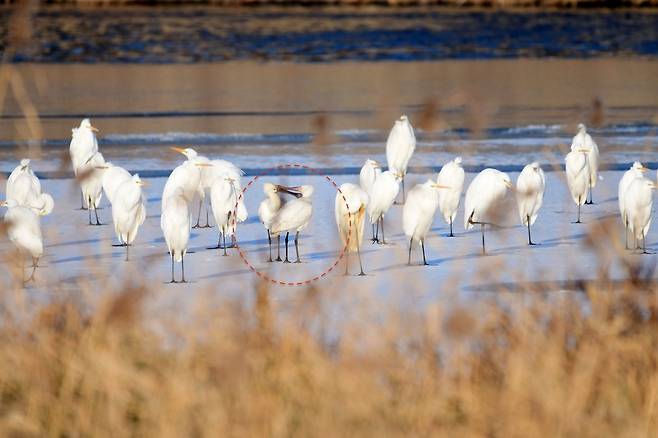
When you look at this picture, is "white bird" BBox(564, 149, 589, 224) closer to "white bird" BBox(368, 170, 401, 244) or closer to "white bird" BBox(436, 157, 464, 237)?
"white bird" BBox(436, 157, 464, 237)

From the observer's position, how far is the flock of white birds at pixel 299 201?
7852 mm

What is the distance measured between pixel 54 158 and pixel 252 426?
10.1 m

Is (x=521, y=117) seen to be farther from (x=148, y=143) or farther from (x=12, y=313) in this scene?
(x=12, y=313)

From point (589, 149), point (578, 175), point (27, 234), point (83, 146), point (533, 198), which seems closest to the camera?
point (27, 234)

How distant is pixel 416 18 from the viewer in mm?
41500

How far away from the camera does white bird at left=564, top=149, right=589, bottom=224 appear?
9602 mm

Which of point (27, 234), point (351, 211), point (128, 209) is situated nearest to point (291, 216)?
point (351, 211)

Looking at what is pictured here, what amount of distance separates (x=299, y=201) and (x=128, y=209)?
3.59ft

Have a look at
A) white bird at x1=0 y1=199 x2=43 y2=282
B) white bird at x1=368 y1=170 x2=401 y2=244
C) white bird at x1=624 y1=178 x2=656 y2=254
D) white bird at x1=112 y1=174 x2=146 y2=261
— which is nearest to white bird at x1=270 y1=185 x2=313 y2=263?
white bird at x1=368 y1=170 x2=401 y2=244

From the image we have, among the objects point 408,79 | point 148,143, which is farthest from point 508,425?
point 408,79

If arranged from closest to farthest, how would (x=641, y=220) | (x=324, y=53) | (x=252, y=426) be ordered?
(x=252, y=426) → (x=641, y=220) → (x=324, y=53)

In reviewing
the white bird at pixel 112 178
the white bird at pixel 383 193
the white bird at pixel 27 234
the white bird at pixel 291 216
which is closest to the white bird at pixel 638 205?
the white bird at pixel 383 193

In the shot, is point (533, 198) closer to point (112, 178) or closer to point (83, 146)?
point (112, 178)

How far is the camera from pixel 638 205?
835 cm
